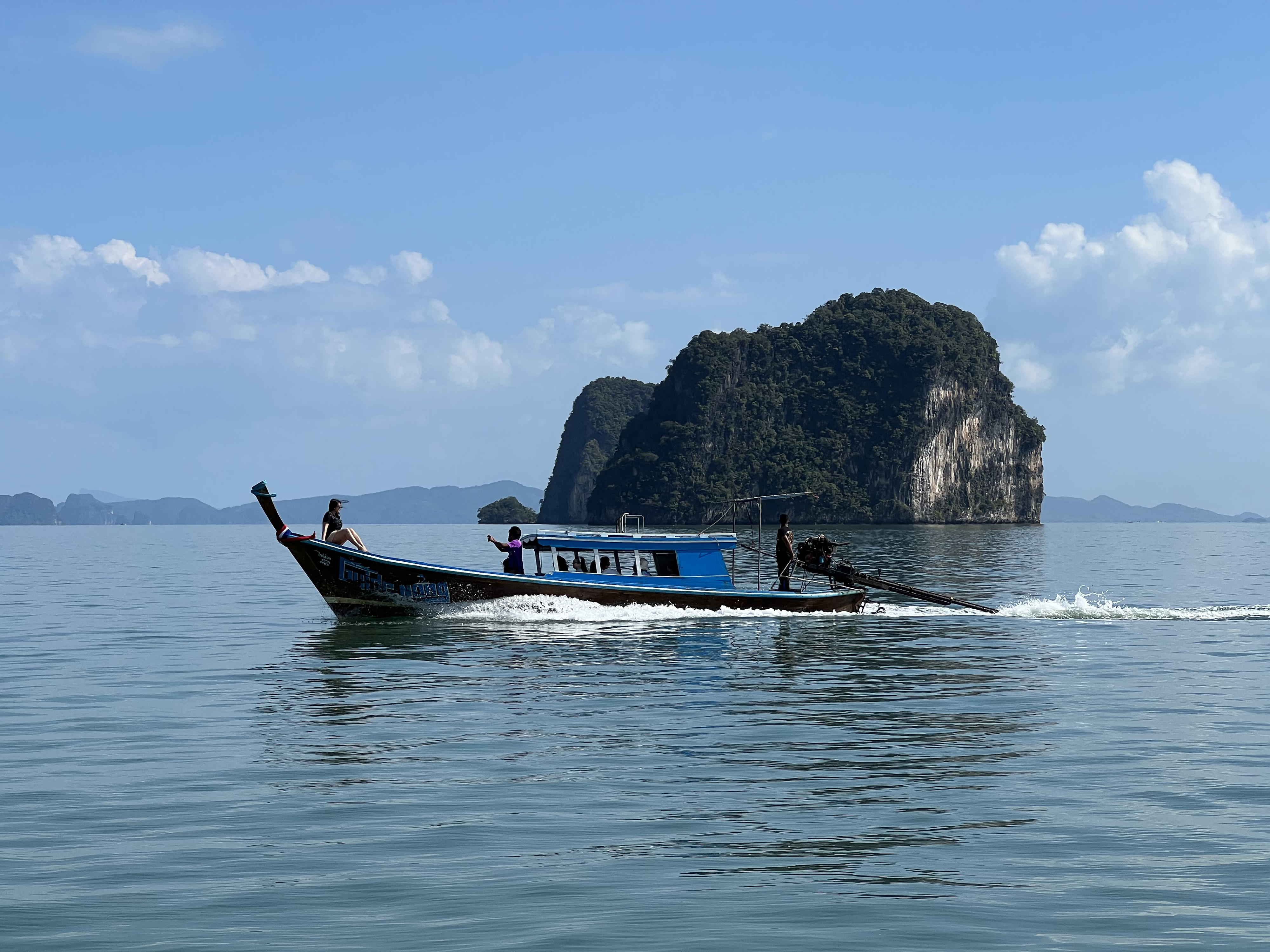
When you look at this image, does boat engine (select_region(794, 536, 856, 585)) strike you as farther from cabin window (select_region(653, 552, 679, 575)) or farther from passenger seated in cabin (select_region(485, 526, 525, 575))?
passenger seated in cabin (select_region(485, 526, 525, 575))

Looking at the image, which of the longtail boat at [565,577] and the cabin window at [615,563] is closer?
the longtail boat at [565,577]

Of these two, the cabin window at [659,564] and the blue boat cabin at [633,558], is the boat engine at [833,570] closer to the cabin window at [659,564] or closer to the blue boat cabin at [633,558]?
the blue boat cabin at [633,558]

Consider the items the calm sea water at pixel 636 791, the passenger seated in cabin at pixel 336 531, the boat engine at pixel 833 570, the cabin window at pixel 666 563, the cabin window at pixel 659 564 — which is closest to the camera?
the calm sea water at pixel 636 791

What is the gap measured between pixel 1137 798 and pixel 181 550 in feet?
318

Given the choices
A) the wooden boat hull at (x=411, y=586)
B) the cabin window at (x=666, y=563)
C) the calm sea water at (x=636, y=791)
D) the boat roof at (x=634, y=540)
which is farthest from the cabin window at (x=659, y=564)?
the calm sea water at (x=636, y=791)

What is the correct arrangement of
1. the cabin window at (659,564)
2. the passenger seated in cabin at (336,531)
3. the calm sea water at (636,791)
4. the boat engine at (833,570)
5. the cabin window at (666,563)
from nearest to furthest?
1. the calm sea water at (636,791)
2. the passenger seated in cabin at (336,531)
3. the cabin window at (659,564)
4. the cabin window at (666,563)
5. the boat engine at (833,570)

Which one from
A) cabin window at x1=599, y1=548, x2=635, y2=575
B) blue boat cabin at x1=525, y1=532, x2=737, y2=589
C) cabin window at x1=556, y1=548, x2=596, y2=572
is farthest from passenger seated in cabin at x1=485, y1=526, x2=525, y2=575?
cabin window at x1=599, y1=548, x2=635, y2=575

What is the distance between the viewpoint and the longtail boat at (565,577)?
93.8 feet

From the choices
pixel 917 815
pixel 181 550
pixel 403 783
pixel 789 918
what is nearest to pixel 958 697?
pixel 917 815

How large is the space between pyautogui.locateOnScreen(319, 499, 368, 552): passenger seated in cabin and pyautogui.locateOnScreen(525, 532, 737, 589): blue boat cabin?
13.6 feet

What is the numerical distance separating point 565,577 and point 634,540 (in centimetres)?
192

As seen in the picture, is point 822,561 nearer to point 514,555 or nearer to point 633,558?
point 633,558

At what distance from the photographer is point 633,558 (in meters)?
29.6

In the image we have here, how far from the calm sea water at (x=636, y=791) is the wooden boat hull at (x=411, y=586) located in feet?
6.34
